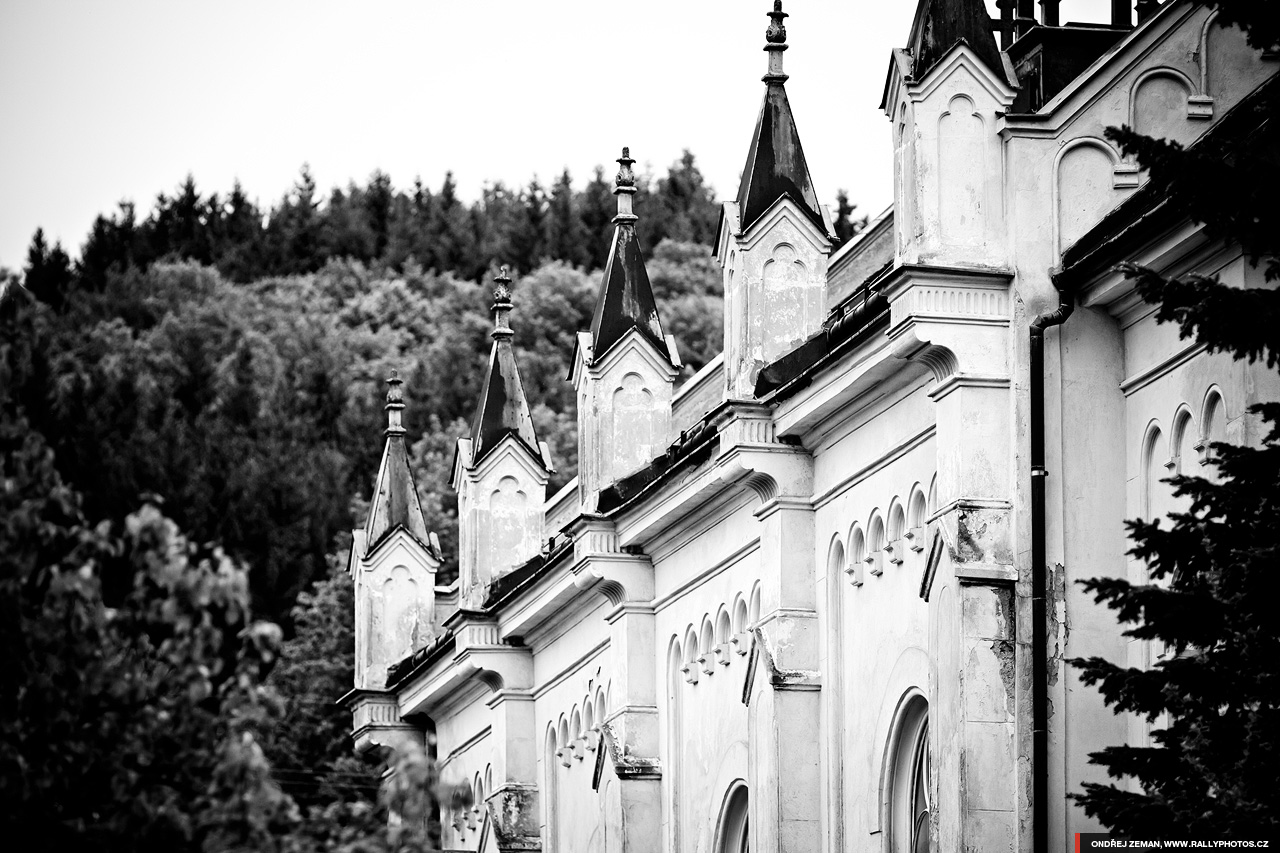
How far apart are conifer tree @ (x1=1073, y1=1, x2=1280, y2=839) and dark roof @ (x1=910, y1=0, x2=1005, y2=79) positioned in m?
6.80

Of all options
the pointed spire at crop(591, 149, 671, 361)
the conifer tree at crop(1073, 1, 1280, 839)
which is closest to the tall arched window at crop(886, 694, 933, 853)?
the conifer tree at crop(1073, 1, 1280, 839)

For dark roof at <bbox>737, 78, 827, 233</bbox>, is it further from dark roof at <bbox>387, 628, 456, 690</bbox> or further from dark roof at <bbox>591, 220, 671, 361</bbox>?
dark roof at <bbox>387, 628, 456, 690</bbox>

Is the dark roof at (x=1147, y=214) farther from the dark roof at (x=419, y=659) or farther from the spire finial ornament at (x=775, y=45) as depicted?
the dark roof at (x=419, y=659)

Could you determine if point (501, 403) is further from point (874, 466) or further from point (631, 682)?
point (874, 466)

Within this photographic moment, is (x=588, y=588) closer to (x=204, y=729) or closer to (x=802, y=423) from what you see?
(x=802, y=423)

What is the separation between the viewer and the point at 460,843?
5266cm

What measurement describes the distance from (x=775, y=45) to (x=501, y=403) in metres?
15.6

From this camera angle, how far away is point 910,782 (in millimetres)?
29891

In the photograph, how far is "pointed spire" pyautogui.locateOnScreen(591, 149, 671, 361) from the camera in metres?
39.5

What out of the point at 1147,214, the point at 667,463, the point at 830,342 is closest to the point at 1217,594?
the point at 1147,214

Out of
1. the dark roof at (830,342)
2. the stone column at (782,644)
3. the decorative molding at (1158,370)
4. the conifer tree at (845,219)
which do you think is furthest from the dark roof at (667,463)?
the conifer tree at (845,219)

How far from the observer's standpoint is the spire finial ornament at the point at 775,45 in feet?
109

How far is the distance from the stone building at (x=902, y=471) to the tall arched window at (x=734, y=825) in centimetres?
6

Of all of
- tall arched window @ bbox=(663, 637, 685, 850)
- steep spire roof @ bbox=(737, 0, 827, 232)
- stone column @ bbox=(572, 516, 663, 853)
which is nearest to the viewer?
steep spire roof @ bbox=(737, 0, 827, 232)
